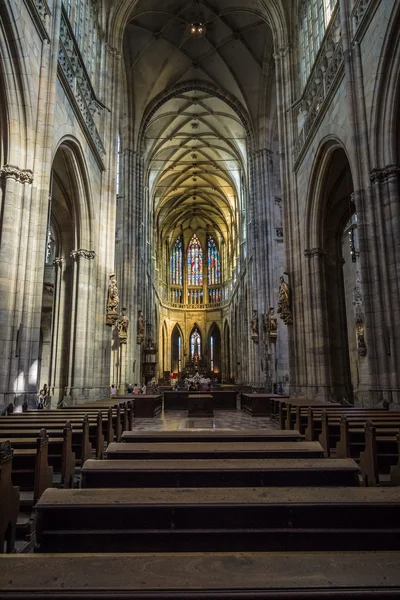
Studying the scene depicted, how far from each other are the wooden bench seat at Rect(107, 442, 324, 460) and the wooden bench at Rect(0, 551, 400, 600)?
2.05 m

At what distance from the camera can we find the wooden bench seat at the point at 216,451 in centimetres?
383

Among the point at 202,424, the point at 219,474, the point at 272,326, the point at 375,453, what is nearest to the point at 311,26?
the point at 272,326

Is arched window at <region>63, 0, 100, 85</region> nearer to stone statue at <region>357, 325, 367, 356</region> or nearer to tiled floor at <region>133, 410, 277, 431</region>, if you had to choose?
tiled floor at <region>133, 410, 277, 431</region>

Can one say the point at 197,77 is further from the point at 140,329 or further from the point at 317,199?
the point at 317,199

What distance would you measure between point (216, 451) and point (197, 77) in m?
28.9

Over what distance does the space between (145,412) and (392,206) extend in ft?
36.9

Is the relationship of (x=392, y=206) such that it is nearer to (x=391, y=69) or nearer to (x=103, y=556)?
(x=391, y=69)

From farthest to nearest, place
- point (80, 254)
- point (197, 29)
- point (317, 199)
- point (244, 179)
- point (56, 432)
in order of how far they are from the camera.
A: 1. point (244, 179)
2. point (197, 29)
3. point (317, 199)
4. point (80, 254)
5. point (56, 432)

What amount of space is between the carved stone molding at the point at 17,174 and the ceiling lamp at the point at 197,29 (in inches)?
721

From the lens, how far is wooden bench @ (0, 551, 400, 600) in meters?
1.52

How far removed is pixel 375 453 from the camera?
4777mm

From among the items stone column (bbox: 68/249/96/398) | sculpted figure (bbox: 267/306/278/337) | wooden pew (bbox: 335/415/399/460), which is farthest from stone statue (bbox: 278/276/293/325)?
wooden pew (bbox: 335/415/399/460)

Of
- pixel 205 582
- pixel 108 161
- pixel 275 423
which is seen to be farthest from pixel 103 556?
pixel 108 161

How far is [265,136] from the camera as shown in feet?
88.1
